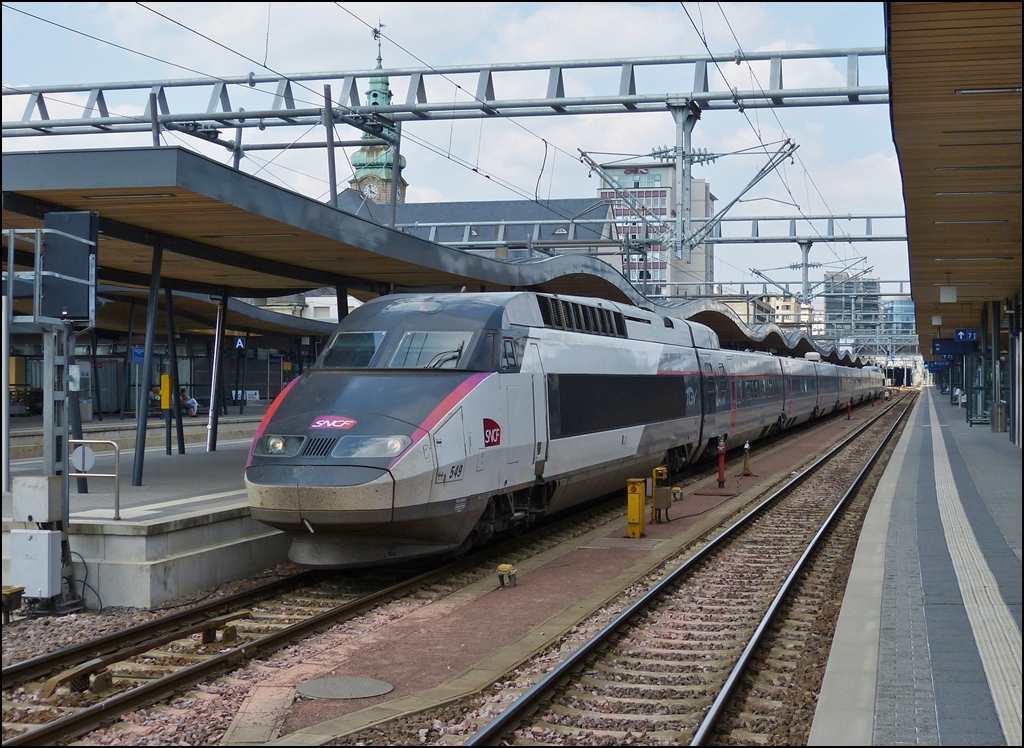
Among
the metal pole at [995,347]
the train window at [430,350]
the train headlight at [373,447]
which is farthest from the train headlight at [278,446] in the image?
the metal pole at [995,347]

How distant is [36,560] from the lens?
9.15m

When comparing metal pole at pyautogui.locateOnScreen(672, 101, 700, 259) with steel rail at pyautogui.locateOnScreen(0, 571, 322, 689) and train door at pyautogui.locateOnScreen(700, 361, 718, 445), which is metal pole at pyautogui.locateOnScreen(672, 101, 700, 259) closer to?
train door at pyautogui.locateOnScreen(700, 361, 718, 445)

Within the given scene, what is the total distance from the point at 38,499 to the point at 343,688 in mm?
3943

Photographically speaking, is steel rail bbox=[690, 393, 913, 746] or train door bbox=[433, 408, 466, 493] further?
train door bbox=[433, 408, 466, 493]

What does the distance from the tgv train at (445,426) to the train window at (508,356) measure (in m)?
0.02

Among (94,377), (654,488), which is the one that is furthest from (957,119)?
(94,377)

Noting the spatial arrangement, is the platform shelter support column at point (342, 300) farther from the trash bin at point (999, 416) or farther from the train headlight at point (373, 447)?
the trash bin at point (999, 416)

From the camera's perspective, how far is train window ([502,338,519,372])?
1148cm

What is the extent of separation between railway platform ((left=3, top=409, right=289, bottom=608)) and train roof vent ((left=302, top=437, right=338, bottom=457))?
59.3 inches

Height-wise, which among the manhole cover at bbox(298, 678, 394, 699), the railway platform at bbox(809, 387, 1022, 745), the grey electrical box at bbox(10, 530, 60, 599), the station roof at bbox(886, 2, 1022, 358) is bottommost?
the manhole cover at bbox(298, 678, 394, 699)

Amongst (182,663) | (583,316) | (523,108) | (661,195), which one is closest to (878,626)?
(182,663)

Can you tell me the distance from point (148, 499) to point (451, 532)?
157 inches

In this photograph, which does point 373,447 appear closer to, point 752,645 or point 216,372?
point 752,645

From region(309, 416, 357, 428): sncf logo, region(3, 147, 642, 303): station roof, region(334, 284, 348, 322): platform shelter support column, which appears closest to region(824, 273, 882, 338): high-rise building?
region(3, 147, 642, 303): station roof
